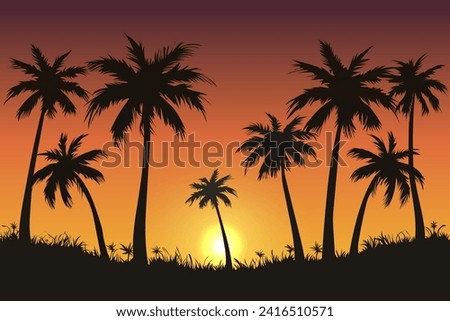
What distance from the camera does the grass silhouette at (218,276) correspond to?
2980cm

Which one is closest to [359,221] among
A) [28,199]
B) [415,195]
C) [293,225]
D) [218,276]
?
[415,195]

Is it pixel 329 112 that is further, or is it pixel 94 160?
pixel 94 160

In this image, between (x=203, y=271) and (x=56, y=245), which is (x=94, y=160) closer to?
(x=56, y=245)

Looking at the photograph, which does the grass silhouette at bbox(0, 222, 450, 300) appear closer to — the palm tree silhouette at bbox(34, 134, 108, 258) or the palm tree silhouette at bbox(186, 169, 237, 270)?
the palm tree silhouette at bbox(34, 134, 108, 258)

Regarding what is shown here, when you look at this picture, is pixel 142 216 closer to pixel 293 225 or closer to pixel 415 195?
pixel 293 225

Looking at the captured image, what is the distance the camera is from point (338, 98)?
127ft

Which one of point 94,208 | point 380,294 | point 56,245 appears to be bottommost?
point 380,294

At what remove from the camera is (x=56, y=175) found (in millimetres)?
43812

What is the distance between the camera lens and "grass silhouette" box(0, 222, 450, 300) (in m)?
29.8

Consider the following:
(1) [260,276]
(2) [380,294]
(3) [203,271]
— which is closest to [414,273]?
(2) [380,294]

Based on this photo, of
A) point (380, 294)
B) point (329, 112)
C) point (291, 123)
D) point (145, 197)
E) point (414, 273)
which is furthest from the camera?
point (291, 123)

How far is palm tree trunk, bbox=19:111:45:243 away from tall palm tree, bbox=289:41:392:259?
13964 millimetres

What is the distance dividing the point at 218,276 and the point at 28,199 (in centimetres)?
1229

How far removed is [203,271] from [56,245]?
8479 millimetres
